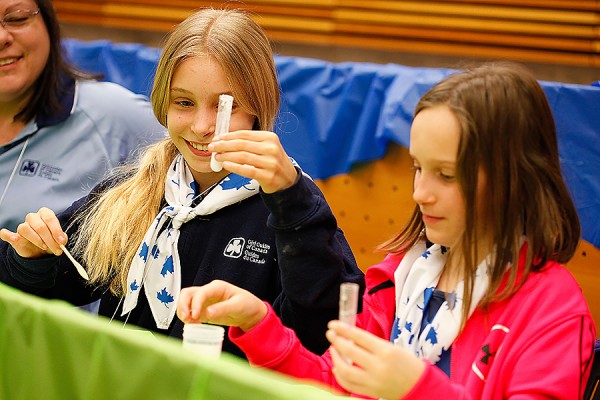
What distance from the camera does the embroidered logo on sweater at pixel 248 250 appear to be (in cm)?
155

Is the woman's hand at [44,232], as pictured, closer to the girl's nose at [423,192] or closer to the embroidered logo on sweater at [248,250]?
the embroidered logo on sweater at [248,250]

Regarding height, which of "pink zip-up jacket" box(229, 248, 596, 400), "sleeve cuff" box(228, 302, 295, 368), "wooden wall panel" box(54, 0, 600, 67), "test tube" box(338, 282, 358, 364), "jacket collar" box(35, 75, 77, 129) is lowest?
"sleeve cuff" box(228, 302, 295, 368)

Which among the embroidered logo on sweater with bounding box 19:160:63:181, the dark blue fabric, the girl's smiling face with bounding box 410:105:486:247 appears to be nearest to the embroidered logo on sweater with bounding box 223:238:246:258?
the girl's smiling face with bounding box 410:105:486:247

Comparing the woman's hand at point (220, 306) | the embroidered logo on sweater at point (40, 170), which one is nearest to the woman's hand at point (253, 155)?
the woman's hand at point (220, 306)

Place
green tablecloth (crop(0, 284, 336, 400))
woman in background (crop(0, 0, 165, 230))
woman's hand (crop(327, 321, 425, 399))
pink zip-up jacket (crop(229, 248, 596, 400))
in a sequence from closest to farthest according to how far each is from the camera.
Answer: green tablecloth (crop(0, 284, 336, 400)) < woman's hand (crop(327, 321, 425, 399)) < pink zip-up jacket (crop(229, 248, 596, 400)) < woman in background (crop(0, 0, 165, 230))

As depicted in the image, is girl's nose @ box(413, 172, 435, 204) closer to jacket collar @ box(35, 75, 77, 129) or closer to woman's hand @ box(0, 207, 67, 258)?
woman's hand @ box(0, 207, 67, 258)

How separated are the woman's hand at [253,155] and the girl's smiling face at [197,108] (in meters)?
0.21

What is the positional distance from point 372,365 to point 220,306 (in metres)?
0.32

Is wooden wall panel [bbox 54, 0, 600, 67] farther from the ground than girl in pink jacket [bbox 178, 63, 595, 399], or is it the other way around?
wooden wall panel [bbox 54, 0, 600, 67]

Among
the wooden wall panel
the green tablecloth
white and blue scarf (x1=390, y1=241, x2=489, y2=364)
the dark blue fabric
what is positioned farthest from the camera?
the wooden wall panel

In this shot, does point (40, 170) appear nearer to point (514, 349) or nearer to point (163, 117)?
point (163, 117)

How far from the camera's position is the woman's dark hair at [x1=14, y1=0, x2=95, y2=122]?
2.32 metres

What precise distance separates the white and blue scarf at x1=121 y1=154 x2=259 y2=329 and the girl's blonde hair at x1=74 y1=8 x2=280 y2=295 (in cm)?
4

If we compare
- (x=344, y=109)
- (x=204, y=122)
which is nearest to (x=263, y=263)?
(x=204, y=122)
